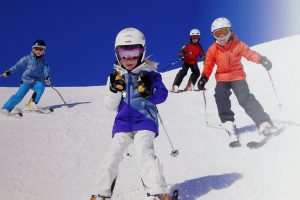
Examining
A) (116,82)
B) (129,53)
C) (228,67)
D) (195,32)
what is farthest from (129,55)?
(195,32)

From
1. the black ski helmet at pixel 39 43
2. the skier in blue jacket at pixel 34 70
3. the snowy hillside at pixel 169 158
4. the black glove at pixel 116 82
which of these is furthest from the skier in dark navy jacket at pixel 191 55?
the black glove at pixel 116 82

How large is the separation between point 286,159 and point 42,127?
450cm

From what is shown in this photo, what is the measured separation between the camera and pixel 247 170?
5012 millimetres

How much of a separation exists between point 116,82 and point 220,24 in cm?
317

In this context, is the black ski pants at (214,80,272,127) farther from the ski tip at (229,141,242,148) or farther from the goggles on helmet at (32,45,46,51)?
the goggles on helmet at (32,45,46,51)

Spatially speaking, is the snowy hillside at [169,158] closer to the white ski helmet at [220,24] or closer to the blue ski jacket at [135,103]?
the blue ski jacket at [135,103]

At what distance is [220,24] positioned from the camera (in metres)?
6.84

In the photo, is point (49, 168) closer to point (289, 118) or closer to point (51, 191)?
point (51, 191)

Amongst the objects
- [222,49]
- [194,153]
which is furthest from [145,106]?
[222,49]

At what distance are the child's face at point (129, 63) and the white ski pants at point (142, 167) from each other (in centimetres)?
68

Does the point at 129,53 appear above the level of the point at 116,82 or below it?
above

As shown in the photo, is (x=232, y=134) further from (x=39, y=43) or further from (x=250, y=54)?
(x=39, y=43)

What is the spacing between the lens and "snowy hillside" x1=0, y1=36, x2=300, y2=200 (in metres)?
4.53

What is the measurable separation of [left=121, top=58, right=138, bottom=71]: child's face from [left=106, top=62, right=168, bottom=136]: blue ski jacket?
0.04 m
